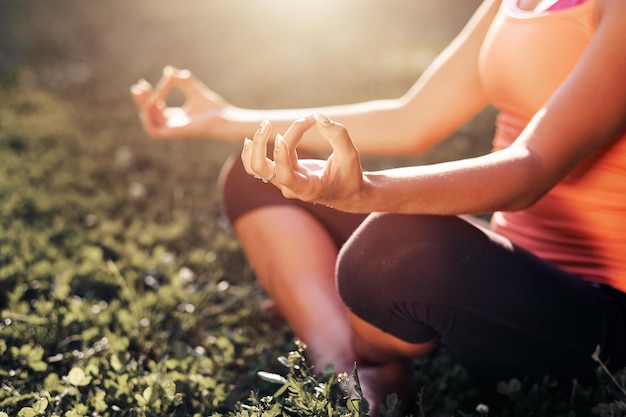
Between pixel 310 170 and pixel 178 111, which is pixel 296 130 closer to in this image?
pixel 310 170

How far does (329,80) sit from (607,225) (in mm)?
3405

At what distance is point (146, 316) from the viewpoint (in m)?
2.13

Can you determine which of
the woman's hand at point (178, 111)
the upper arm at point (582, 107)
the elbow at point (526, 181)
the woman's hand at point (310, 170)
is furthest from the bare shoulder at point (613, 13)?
the woman's hand at point (178, 111)

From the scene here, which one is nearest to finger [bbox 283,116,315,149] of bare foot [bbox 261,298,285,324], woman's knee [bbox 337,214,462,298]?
woman's knee [bbox 337,214,462,298]

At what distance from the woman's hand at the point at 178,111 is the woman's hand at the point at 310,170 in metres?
0.99

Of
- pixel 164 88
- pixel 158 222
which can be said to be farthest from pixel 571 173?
pixel 158 222

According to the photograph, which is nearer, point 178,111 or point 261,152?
point 261,152

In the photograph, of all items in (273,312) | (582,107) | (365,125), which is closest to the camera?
(582,107)

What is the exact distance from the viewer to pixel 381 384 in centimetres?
166

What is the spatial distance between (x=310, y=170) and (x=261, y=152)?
11 centimetres

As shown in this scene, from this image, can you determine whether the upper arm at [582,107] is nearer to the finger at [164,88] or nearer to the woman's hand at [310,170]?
the woman's hand at [310,170]

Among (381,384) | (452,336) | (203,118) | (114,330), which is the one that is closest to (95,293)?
(114,330)

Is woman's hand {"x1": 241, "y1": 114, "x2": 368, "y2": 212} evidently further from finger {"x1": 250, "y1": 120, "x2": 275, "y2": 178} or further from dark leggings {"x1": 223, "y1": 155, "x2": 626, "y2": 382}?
dark leggings {"x1": 223, "y1": 155, "x2": 626, "y2": 382}

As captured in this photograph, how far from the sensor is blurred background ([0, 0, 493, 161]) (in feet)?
15.3
